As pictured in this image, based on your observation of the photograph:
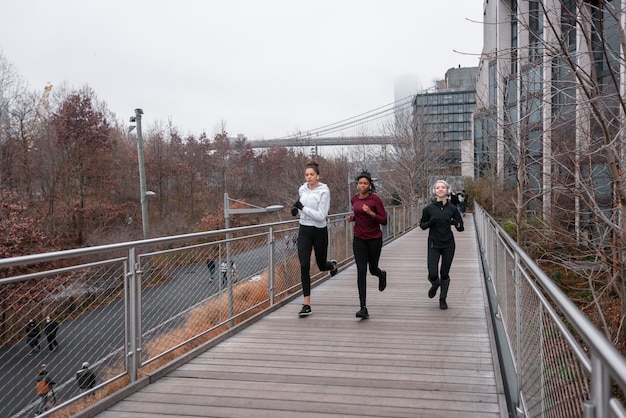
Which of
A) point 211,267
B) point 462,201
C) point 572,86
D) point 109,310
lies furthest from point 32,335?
point 572,86

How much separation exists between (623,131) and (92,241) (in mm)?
28138

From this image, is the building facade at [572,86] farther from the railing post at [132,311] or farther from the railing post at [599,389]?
the railing post at [599,389]

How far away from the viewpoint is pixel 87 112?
31.3 meters

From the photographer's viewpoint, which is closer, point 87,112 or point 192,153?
point 87,112

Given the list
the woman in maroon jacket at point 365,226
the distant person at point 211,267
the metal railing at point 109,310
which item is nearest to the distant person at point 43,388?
the metal railing at point 109,310

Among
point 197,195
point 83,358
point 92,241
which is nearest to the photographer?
point 83,358

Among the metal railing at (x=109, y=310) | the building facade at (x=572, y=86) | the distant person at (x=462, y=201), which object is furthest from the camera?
the distant person at (x=462, y=201)

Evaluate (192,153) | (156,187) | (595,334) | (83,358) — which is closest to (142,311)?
(83,358)

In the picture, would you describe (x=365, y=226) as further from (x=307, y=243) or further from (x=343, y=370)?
(x=343, y=370)

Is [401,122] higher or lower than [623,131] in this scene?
higher

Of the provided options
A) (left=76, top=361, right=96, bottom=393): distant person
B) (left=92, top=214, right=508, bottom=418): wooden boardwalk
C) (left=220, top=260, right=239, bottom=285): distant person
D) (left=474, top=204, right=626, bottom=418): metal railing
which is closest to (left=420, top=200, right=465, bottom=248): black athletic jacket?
(left=92, top=214, right=508, bottom=418): wooden boardwalk

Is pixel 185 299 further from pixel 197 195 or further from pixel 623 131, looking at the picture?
pixel 197 195

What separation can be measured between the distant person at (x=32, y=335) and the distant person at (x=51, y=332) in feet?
0.19

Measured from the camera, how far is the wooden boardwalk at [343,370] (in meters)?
3.09
